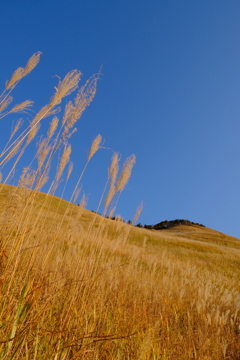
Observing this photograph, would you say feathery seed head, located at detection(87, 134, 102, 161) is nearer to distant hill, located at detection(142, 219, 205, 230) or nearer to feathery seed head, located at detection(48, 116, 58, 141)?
feathery seed head, located at detection(48, 116, 58, 141)

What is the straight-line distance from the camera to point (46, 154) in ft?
6.95

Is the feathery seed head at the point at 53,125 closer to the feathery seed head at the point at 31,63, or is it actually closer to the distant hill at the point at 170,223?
the feathery seed head at the point at 31,63

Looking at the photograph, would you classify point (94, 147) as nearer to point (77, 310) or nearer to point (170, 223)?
point (77, 310)

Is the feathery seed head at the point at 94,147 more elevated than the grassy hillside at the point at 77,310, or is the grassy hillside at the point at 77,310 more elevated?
the feathery seed head at the point at 94,147

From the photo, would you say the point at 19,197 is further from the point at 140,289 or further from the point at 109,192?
the point at 140,289

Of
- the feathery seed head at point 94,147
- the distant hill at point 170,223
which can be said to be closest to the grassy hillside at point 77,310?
the feathery seed head at point 94,147

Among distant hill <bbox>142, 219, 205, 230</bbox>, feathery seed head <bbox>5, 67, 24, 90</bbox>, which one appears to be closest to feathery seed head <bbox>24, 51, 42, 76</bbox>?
feathery seed head <bbox>5, 67, 24, 90</bbox>

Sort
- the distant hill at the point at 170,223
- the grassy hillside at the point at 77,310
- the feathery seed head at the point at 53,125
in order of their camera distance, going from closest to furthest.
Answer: the grassy hillside at the point at 77,310
the feathery seed head at the point at 53,125
the distant hill at the point at 170,223

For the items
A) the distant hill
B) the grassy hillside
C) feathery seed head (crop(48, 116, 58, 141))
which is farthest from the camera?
the distant hill

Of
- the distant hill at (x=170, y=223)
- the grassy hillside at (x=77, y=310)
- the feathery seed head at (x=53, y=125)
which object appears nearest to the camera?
the grassy hillside at (x=77, y=310)

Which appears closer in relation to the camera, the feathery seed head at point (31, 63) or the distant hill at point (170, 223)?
the feathery seed head at point (31, 63)

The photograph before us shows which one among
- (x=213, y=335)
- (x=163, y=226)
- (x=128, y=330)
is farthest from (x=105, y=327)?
(x=163, y=226)

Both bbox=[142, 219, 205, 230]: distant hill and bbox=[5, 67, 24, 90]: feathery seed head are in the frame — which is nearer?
bbox=[5, 67, 24, 90]: feathery seed head

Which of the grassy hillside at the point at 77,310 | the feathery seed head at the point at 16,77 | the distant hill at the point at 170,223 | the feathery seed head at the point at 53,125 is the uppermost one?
the distant hill at the point at 170,223
